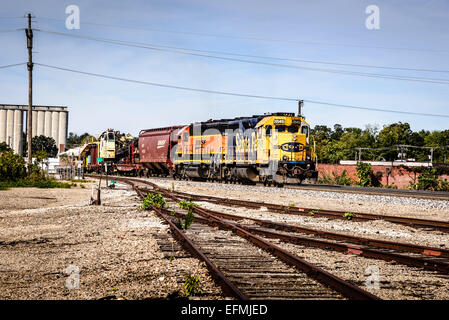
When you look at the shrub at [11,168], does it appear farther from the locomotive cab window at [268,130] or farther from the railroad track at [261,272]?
the railroad track at [261,272]

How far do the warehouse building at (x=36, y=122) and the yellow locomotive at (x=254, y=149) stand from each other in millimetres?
153215

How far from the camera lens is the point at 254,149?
945 inches

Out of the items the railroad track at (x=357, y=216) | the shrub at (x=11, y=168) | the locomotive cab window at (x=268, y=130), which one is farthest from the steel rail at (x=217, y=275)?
the shrub at (x=11, y=168)

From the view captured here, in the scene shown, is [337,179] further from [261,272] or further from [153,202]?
[261,272]

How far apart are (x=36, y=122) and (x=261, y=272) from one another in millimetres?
187559

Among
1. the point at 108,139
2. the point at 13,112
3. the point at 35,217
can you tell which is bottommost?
the point at 35,217

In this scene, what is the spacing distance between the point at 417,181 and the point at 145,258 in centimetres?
3453

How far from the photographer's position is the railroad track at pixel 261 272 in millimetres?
5188

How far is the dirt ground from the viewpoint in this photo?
18.0 feet

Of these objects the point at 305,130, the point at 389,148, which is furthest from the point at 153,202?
the point at 389,148

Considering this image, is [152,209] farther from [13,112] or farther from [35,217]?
[13,112]

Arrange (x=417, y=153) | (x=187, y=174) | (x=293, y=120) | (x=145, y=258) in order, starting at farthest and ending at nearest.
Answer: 1. (x=417, y=153)
2. (x=187, y=174)
3. (x=293, y=120)
4. (x=145, y=258)

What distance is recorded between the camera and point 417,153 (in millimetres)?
90375
